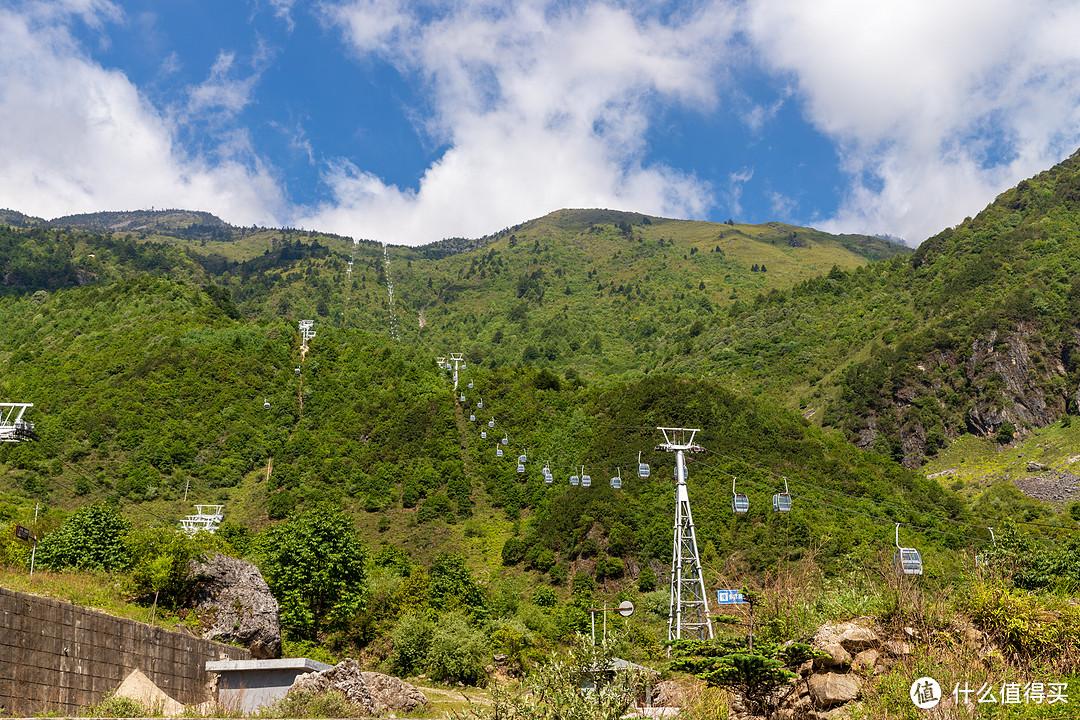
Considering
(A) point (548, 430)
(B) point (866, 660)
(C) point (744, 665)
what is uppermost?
(A) point (548, 430)

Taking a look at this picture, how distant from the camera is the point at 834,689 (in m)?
16.1

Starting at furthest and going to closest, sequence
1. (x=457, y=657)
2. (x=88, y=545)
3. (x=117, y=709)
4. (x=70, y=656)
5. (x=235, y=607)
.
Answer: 1. (x=457, y=657)
2. (x=88, y=545)
3. (x=235, y=607)
4. (x=70, y=656)
5. (x=117, y=709)

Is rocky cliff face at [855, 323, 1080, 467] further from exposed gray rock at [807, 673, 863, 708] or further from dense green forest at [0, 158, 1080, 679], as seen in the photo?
exposed gray rock at [807, 673, 863, 708]

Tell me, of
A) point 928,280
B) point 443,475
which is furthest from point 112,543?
point 928,280

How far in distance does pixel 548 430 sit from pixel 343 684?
77889 mm

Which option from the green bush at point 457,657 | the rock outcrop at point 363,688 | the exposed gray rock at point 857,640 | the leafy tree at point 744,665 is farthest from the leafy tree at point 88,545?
the exposed gray rock at point 857,640

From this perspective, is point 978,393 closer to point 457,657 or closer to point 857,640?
point 457,657

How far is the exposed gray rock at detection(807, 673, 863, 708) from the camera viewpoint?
1593 cm

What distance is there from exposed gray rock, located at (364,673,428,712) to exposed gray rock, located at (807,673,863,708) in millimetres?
15368

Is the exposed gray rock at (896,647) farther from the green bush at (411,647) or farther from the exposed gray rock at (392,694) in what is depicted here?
the green bush at (411,647)

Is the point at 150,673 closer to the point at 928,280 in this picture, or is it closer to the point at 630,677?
the point at 630,677

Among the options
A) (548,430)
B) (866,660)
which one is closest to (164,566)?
(866,660)

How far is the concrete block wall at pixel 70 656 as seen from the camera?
704 inches

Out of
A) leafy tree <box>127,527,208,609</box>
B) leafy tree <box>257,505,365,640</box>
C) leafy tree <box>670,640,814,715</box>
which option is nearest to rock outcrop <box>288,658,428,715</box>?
leafy tree <box>127,527,208,609</box>
